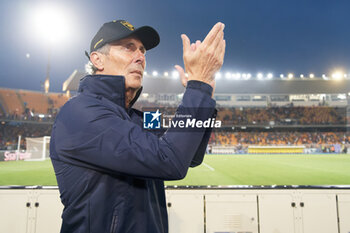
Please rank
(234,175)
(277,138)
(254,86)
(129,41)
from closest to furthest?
(129,41) < (234,175) < (277,138) < (254,86)

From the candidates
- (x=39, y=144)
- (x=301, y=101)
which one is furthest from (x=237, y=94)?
(x=39, y=144)

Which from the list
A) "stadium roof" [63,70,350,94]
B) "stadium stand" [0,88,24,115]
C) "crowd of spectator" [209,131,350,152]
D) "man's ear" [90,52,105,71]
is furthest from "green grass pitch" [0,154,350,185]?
"stadium roof" [63,70,350,94]

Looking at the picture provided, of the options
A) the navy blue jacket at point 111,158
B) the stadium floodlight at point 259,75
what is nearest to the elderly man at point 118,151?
the navy blue jacket at point 111,158

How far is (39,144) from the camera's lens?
45.9 feet

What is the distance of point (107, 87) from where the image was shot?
1039mm

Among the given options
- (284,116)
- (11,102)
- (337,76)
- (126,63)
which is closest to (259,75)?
(284,116)

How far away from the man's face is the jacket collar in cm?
7

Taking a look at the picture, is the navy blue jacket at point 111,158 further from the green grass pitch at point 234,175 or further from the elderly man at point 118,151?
the green grass pitch at point 234,175

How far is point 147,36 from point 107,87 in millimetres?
409

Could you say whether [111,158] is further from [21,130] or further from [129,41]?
[21,130]

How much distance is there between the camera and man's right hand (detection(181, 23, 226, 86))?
834 millimetres

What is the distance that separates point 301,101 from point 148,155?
4004cm

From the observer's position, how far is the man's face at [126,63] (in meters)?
1.13

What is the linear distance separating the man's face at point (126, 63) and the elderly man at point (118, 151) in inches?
2.8
